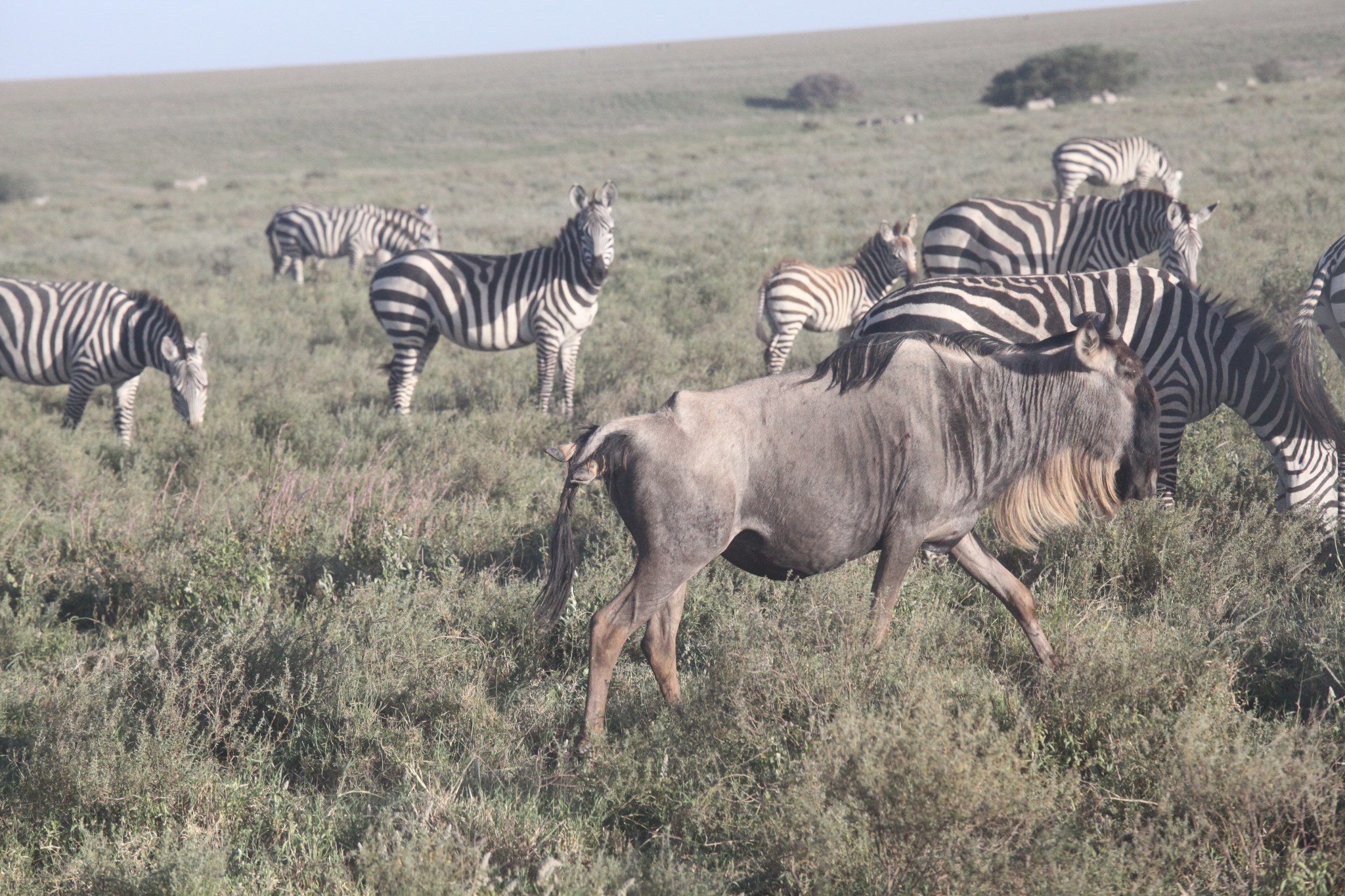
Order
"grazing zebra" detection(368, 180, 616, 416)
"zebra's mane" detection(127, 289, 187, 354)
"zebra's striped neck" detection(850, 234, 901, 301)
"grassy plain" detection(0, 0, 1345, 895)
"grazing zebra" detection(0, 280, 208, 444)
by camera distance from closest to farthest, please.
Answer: "grassy plain" detection(0, 0, 1345, 895) → "zebra's mane" detection(127, 289, 187, 354) → "grazing zebra" detection(0, 280, 208, 444) → "grazing zebra" detection(368, 180, 616, 416) → "zebra's striped neck" detection(850, 234, 901, 301)

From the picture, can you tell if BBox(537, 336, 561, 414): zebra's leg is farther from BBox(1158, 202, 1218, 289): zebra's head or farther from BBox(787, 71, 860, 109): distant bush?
BBox(787, 71, 860, 109): distant bush

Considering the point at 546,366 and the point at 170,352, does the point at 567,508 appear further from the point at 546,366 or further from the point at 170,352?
the point at 170,352

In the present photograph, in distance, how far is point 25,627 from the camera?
453 cm

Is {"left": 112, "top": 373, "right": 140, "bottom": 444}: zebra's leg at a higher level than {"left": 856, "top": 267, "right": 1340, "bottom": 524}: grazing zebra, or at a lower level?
lower

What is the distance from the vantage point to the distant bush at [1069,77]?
46906 millimetres

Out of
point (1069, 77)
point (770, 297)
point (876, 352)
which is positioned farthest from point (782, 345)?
point (1069, 77)

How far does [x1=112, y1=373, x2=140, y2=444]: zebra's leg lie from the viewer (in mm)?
8156

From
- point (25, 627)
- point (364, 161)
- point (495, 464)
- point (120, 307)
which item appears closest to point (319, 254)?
point (120, 307)

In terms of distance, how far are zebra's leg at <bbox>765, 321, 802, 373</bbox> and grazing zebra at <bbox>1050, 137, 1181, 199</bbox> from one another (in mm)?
8332

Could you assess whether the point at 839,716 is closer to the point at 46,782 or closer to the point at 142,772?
the point at 142,772

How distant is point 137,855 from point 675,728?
1637 millimetres

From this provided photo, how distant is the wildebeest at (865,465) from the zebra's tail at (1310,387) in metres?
1.66

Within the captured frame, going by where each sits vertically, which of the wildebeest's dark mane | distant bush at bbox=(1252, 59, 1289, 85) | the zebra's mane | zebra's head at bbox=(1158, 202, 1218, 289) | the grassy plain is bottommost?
the grassy plain

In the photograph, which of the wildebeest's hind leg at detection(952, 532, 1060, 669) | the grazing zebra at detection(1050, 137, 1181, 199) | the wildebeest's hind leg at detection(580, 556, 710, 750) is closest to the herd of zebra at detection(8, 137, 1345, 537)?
the wildebeest's hind leg at detection(952, 532, 1060, 669)
